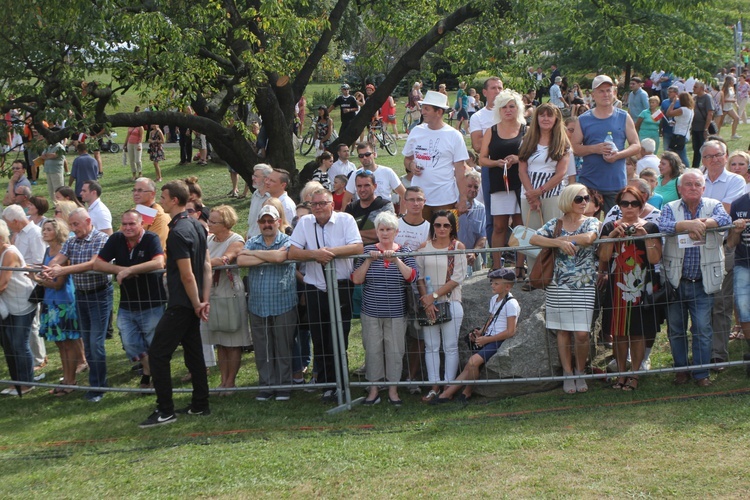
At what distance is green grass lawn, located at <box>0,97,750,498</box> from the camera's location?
6.07m

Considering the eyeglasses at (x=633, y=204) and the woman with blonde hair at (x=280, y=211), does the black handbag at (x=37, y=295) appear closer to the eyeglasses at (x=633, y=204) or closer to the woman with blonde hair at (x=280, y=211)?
the woman with blonde hair at (x=280, y=211)

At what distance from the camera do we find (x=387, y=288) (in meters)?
7.99

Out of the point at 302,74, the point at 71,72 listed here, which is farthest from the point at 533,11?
the point at 71,72

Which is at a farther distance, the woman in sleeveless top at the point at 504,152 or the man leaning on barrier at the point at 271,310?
the woman in sleeveless top at the point at 504,152

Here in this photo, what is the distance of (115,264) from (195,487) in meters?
2.84

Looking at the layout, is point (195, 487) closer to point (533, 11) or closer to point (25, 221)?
point (25, 221)

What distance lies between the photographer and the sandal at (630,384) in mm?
7723

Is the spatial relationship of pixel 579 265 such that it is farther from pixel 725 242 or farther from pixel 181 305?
pixel 181 305

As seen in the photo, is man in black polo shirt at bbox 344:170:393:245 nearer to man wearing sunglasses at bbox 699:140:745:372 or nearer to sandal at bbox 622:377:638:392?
sandal at bbox 622:377:638:392

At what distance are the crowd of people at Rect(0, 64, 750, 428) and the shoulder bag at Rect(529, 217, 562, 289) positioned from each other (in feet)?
0.20

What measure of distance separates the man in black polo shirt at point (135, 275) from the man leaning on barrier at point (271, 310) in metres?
0.87

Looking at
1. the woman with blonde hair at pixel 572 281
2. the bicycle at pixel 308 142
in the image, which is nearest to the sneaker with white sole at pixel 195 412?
the woman with blonde hair at pixel 572 281

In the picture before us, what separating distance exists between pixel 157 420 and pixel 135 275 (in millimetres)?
1435

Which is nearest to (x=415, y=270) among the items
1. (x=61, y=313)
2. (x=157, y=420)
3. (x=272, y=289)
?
(x=272, y=289)
